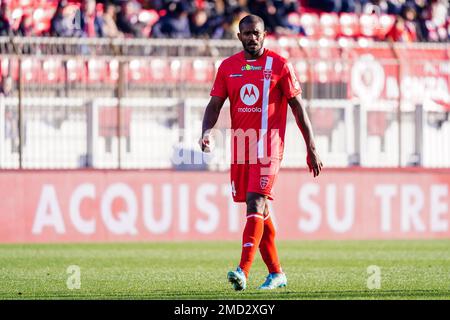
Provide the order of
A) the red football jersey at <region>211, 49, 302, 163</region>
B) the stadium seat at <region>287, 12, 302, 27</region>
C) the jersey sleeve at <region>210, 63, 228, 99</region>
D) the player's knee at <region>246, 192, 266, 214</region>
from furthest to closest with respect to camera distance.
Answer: the stadium seat at <region>287, 12, 302, 27</region> < the jersey sleeve at <region>210, 63, 228, 99</region> < the red football jersey at <region>211, 49, 302, 163</region> < the player's knee at <region>246, 192, 266, 214</region>

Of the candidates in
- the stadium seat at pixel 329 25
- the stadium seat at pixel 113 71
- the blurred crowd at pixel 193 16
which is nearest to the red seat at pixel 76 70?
the stadium seat at pixel 113 71

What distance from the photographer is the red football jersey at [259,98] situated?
1075 cm

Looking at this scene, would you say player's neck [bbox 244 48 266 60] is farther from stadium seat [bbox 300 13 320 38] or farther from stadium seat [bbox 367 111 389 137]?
stadium seat [bbox 300 13 320 38]

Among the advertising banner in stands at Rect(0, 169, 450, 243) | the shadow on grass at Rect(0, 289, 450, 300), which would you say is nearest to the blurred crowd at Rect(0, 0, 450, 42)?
the advertising banner in stands at Rect(0, 169, 450, 243)

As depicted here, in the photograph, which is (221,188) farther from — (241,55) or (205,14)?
(241,55)

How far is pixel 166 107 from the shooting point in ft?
63.4

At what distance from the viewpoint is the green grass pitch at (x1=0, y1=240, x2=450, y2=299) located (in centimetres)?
1036

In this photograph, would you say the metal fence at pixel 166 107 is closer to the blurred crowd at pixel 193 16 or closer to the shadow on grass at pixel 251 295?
the blurred crowd at pixel 193 16

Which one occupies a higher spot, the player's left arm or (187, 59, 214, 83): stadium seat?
(187, 59, 214, 83): stadium seat

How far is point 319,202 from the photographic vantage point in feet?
64.8

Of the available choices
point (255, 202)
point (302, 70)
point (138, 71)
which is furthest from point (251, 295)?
point (302, 70)

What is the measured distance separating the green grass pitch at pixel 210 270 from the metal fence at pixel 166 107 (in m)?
1.70

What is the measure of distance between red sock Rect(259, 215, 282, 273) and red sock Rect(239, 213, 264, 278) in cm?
33

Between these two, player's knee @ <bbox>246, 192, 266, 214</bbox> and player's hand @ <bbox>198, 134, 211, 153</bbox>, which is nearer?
player's knee @ <bbox>246, 192, 266, 214</bbox>
